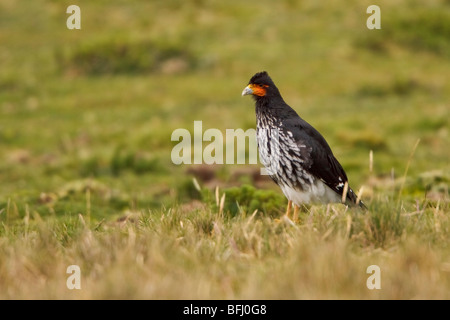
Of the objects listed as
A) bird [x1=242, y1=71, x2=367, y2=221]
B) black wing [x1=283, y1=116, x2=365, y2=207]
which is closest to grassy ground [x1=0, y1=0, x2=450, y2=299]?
bird [x1=242, y1=71, x2=367, y2=221]

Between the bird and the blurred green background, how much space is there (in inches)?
22.2

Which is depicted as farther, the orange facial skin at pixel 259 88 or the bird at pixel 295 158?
the orange facial skin at pixel 259 88

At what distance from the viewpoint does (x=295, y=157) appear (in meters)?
7.03

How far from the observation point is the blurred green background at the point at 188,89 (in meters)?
13.2

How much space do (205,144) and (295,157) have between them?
10125 mm

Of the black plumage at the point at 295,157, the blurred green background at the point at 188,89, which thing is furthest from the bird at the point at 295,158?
the blurred green background at the point at 188,89

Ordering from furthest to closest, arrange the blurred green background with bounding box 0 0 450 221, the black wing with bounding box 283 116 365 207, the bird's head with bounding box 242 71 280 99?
the blurred green background with bounding box 0 0 450 221 < the bird's head with bounding box 242 71 280 99 < the black wing with bounding box 283 116 365 207

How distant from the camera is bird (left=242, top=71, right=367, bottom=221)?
704 cm

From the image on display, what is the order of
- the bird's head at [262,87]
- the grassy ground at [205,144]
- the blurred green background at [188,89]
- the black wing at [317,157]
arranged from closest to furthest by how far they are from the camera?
1. the grassy ground at [205,144]
2. the black wing at [317,157]
3. the bird's head at [262,87]
4. the blurred green background at [188,89]

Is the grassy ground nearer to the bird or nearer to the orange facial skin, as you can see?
the bird

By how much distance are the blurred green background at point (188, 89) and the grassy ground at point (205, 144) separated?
8cm

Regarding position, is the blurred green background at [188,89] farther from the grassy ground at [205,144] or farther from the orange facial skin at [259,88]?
the orange facial skin at [259,88]

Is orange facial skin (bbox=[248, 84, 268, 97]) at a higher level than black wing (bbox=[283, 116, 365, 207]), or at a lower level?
higher

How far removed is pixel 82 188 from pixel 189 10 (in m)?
26.6
